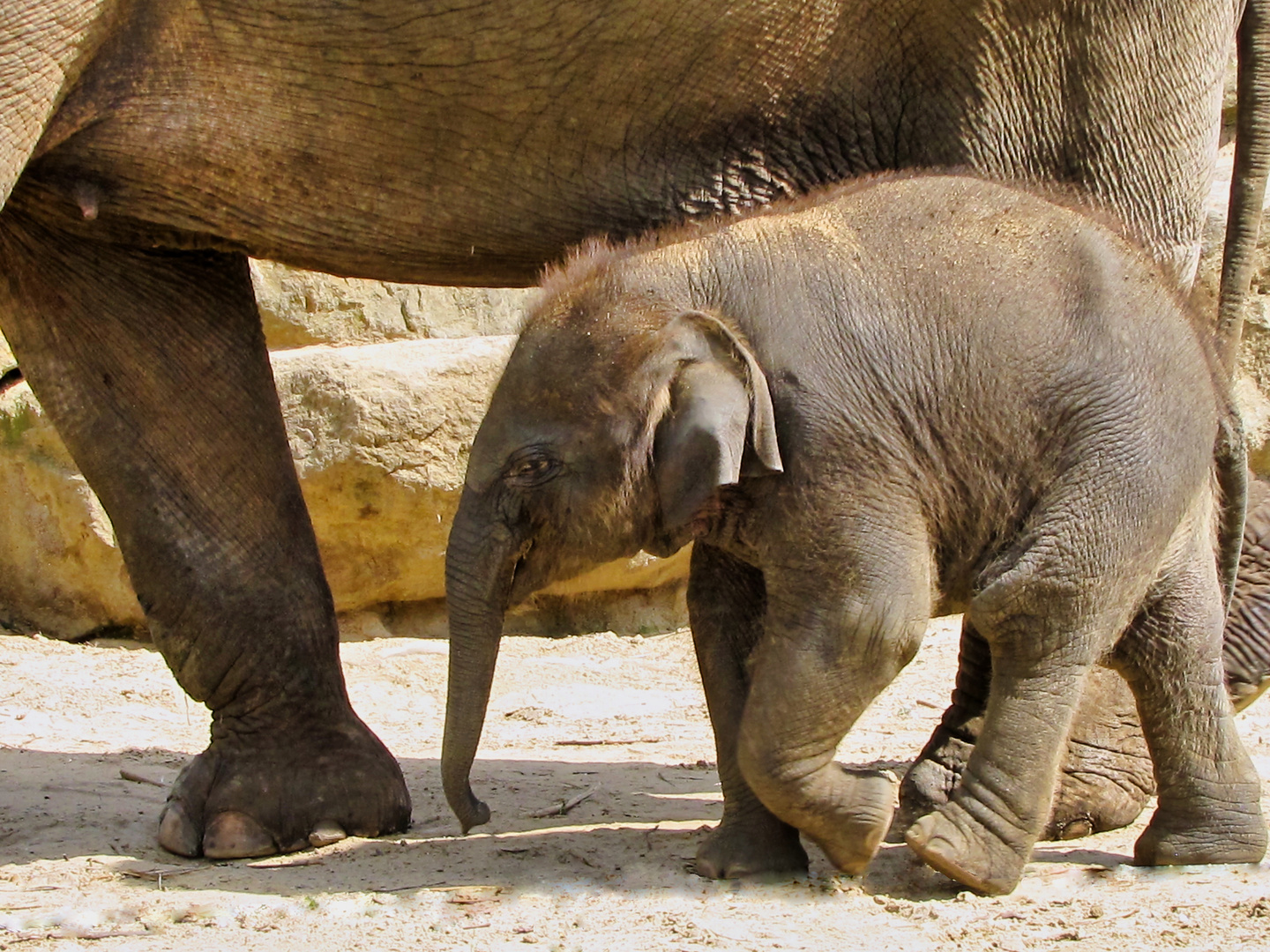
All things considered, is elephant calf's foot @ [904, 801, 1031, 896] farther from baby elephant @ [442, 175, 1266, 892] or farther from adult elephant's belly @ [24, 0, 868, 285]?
adult elephant's belly @ [24, 0, 868, 285]

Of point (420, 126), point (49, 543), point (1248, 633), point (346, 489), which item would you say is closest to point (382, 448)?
point (346, 489)

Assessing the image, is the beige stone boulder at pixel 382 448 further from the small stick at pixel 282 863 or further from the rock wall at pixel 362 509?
the small stick at pixel 282 863

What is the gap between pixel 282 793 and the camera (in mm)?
3812

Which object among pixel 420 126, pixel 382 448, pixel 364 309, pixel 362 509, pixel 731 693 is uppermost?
pixel 364 309

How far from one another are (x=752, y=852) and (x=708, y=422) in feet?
2.73

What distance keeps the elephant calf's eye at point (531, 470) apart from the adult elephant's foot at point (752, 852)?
735 mm

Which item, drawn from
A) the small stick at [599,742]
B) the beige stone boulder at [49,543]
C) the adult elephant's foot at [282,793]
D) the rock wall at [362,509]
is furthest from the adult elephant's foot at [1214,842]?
the beige stone boulder at [49,543]

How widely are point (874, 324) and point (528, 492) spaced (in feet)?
2.18

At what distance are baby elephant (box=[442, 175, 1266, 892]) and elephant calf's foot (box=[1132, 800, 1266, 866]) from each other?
36 cm

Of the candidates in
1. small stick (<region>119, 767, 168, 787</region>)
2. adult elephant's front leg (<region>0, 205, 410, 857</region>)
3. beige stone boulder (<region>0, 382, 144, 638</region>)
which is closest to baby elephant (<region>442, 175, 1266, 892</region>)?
adult elephant's front leg (<region>0, 205, 410, 857</region>)

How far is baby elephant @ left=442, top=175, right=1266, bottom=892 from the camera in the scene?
3000mm

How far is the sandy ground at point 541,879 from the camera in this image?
297 centimetres

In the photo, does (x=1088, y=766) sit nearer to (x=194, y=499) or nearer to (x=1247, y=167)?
(x=1247, y=167)

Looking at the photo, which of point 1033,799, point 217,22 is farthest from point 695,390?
point 217,22
